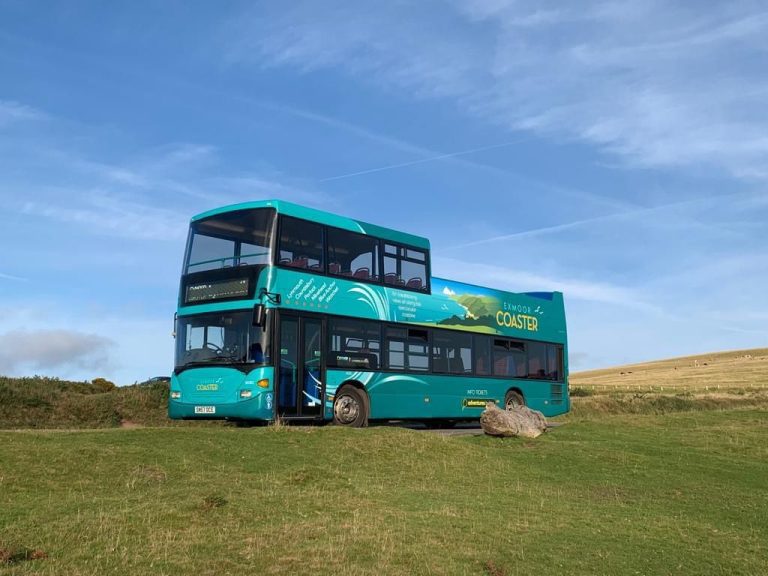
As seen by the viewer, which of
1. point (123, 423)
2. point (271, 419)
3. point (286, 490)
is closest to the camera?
point (286, 490)

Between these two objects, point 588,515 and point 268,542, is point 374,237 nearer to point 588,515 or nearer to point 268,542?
point 588,515

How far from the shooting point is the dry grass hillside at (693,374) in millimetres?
67125

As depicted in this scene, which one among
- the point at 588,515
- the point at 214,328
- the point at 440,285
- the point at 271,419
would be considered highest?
the point at 440,285

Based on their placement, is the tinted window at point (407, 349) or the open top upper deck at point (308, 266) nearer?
the open top upper deck at point (308, 266)

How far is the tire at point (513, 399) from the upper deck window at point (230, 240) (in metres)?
11.9

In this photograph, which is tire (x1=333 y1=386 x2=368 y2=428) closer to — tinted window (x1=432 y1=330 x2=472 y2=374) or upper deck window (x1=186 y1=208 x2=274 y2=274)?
tinted window (x1=432 y1=330 x2=472 y2=374)

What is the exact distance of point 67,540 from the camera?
30.8 ft

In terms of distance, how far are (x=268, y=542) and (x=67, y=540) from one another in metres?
2.34

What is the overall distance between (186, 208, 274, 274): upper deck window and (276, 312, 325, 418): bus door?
1.71 m

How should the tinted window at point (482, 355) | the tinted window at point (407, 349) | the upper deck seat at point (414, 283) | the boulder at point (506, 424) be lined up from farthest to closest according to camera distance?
the tinted window at point (482, 355) < the upper deck seat at point (414, 283) < the tinted window at point (407, 349) < the boulder at point (506, 424)

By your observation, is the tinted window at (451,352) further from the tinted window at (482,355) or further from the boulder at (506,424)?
the boulder at (506,424)

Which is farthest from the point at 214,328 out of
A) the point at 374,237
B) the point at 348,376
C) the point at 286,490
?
the point at 286,490

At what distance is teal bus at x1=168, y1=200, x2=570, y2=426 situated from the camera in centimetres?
1873

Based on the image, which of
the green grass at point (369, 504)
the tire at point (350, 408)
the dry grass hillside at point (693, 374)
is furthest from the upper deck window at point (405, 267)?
the dry grass hillside at point (693, 374)
